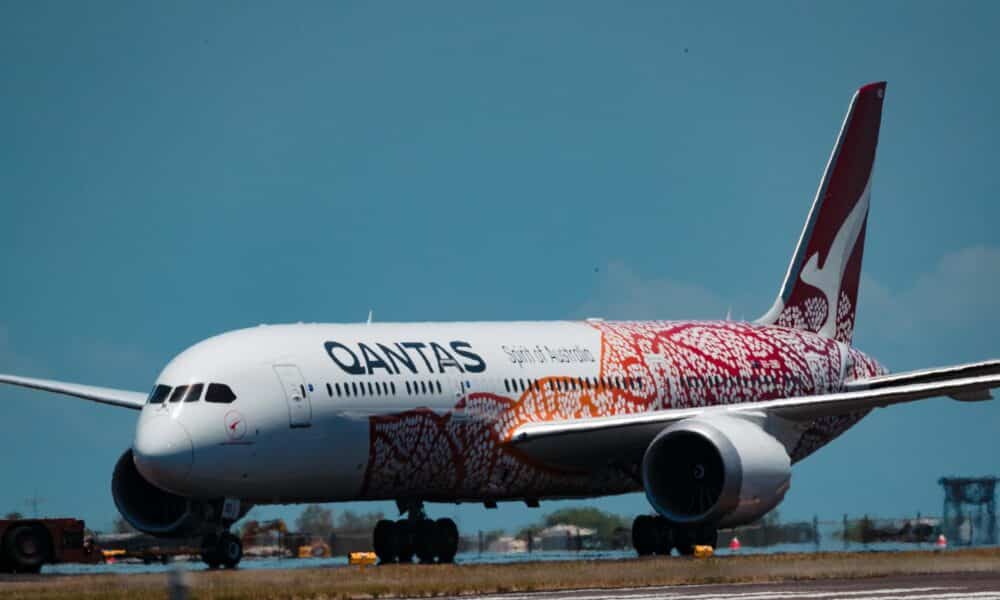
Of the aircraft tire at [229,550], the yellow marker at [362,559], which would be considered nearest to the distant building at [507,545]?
the yellow marker at [362,559]

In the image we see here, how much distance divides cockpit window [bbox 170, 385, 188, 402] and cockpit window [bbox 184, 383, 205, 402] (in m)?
0.10

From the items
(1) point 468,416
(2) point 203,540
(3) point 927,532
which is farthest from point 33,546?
(3) point 927,532

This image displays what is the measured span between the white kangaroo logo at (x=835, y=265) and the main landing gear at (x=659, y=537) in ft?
30.3

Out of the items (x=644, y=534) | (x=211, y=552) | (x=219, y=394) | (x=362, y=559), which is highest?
(x=219, y=394)

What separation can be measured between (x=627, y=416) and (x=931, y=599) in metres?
14.3

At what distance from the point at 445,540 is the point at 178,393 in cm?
680

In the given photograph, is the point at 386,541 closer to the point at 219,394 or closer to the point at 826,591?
the point at 219,394

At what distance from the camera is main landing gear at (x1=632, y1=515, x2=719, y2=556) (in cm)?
3403

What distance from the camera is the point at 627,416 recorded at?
109 feet

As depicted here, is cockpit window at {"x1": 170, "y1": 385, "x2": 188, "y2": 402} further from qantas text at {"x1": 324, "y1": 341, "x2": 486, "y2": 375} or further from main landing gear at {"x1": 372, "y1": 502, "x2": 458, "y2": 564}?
main landing gear at {"x1": 372, "y1": 502, "x2": 458, "y2": 564}

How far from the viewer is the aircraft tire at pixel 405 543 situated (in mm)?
32781

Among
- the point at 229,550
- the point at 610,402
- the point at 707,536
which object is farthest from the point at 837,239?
the point at 229,550

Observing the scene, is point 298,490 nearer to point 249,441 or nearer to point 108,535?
point 249,441

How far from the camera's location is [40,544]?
30094 mm
